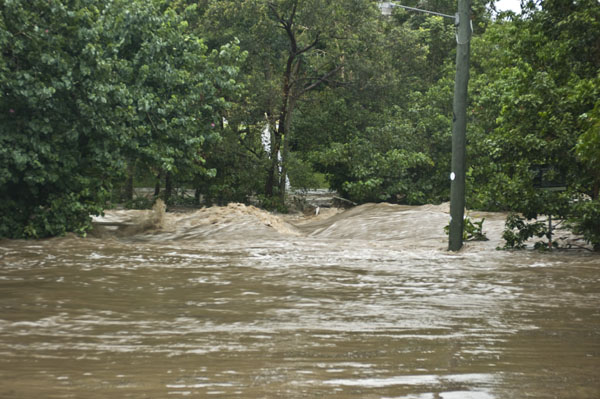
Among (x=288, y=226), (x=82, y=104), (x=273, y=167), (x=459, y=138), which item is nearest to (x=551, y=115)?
(x=459, y=138)

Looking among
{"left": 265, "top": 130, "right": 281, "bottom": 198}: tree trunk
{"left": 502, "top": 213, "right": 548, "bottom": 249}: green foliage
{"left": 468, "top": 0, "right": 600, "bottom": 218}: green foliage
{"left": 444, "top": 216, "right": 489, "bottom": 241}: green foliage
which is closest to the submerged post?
{"left": 468, "top": 0, "right": 600, "bottom": 218}: green foliage

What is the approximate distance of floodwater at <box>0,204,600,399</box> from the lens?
14.7 feet

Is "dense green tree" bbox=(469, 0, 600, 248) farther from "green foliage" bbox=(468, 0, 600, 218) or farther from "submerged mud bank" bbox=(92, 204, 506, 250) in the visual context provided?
"submerged mud bank" bbox=(92, 204, 506, 250)

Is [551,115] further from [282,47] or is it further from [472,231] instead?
[282,47]

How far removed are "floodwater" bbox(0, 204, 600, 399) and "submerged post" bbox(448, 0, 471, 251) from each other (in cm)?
60

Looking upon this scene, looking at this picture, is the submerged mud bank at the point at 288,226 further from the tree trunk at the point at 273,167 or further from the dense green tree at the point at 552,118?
the tree trunk at the point at 273,167

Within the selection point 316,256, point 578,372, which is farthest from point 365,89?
point 578,372

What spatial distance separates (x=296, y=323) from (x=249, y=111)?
22.3m

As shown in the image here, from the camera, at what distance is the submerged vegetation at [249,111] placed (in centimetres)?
1386

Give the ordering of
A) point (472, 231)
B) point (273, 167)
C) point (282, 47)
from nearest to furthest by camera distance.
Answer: point (472, 231), point (273, 167), point (282, 47)

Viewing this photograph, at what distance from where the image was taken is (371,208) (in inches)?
886

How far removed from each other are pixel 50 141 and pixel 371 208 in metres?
10.5

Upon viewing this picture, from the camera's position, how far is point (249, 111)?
28469 mm

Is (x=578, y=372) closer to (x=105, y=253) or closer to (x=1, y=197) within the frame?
(x=105, y=253)
